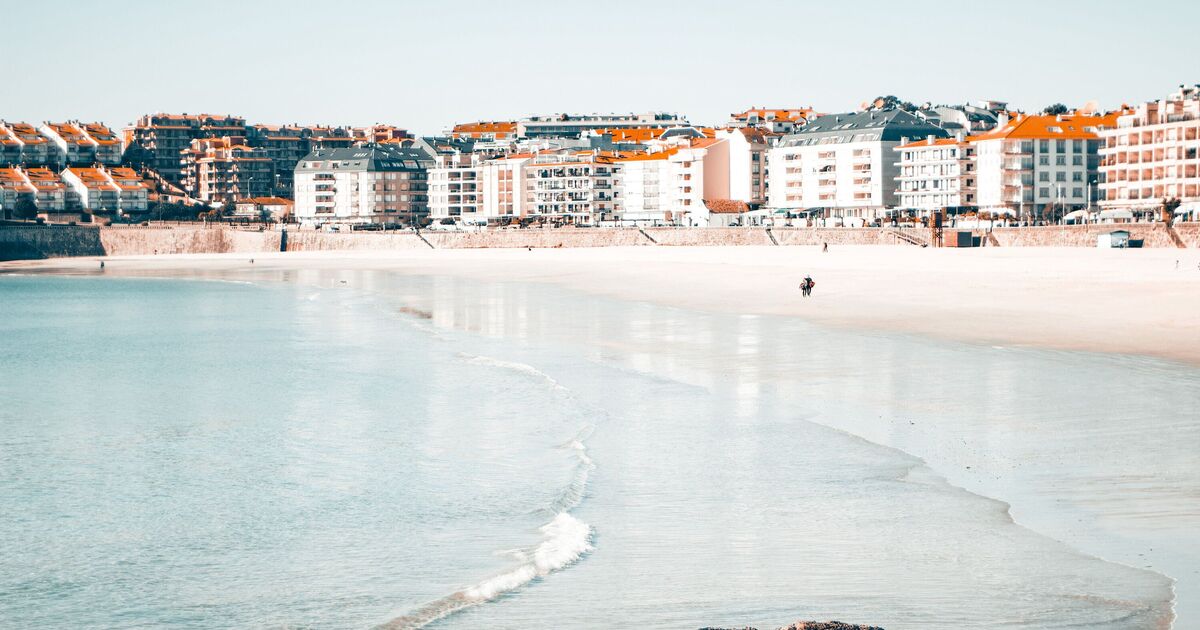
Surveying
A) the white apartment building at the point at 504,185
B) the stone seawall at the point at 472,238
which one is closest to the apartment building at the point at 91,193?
the stone seawall at the point at 472,238

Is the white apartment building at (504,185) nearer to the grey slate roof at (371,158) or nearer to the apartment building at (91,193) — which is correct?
the grey slate roof at (371,158)

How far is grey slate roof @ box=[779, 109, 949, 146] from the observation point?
400ft

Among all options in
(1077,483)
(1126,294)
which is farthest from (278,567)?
(1126,294)

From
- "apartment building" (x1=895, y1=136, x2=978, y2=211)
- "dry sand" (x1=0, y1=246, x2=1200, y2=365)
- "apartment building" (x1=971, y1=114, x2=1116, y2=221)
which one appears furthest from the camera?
"apartment building" (x1=895, y1=136, x2=978, y2=211)

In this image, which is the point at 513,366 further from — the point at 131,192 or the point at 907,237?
the point at 131,192

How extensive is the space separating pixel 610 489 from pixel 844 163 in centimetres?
11356

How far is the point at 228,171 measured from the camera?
187 metres

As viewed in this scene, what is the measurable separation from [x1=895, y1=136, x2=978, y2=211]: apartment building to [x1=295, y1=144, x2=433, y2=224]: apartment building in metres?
66.6

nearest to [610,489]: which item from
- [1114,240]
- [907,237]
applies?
[1114,240]

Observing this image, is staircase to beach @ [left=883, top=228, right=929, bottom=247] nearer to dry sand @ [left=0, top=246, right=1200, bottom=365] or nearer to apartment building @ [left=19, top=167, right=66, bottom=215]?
dry sand @ [left=0, top=246, right=1200, bottom=365]

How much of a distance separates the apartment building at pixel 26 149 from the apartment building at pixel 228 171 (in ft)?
60.3

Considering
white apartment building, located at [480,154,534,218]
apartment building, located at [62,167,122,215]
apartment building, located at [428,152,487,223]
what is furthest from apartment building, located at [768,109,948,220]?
apartment building, located at [62,167,122,215]

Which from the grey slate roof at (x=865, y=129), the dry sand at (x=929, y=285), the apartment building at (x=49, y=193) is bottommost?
the dry sand at (x=929, y=285)

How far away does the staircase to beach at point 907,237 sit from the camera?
292 ft
